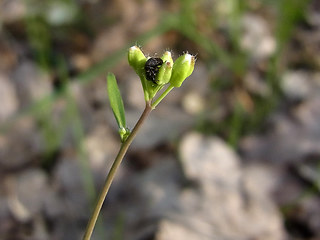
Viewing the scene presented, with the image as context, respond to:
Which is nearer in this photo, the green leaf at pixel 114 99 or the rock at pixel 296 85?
the green leaf at pixel 114 99

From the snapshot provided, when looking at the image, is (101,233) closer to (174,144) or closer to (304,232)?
(174,144)

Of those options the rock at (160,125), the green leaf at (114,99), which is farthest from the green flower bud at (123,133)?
the rock at (160,125)

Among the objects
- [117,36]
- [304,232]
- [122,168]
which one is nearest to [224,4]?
[117,36]

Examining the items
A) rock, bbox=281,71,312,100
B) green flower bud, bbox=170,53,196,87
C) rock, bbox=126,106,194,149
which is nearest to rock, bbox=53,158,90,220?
rock, bbox=126,106,194,149

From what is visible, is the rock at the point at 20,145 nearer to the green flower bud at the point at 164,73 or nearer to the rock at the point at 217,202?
the rock at the point at 217,202

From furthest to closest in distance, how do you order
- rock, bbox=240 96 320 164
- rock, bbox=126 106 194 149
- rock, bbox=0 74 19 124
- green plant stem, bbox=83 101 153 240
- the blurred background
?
rock, bbox=0 74 19 124 → rock, bbox=126 106 194 149 → rock, bbox=240 96 320 164 → the blurred background → green plant stem, bbox=83 101 153 240

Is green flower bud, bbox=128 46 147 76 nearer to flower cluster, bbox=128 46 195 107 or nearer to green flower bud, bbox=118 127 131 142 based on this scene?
flower cluster, bbox=128 46 195 107
